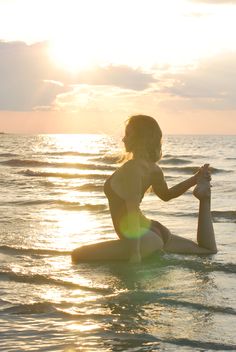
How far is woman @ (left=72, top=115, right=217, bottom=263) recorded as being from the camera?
7863 mm

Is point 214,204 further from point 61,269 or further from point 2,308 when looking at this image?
point 2,308

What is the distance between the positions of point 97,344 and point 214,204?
11.5 meters

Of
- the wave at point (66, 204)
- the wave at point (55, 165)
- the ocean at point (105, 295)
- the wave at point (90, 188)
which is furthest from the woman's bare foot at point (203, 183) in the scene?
the wave at point (55, 165)

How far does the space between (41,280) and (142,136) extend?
87.0 inches

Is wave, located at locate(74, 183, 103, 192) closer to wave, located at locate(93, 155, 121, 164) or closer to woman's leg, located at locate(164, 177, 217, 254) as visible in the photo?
wave, located at locate(93, 155, 121, 164)

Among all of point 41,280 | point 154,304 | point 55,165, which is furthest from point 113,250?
point 55,165

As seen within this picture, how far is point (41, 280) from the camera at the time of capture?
7070mm

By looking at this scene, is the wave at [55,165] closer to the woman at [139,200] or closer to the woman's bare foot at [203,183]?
the woman at [139,200]

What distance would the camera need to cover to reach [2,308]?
5801 mm

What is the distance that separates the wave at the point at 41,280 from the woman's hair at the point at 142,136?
200cm

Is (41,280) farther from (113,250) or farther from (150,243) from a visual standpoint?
(150,243)

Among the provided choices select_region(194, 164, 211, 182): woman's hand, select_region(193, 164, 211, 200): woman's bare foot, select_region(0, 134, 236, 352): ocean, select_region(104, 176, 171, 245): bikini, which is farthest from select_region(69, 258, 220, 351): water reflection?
select_region(194, 164, 211, 182): woman's hand

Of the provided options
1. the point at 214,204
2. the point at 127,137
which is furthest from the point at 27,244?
the point at 214,204

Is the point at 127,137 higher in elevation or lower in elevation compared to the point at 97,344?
higher
